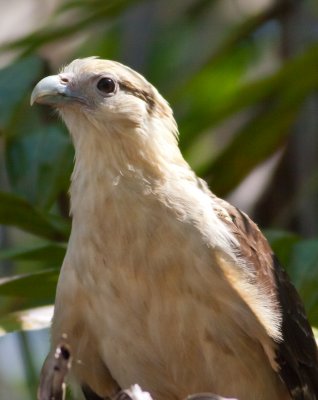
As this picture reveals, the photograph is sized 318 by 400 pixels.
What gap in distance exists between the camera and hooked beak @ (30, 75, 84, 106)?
587 centimetres

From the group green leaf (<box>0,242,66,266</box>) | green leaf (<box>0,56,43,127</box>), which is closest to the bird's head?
green leaf (<box>0,242,66,266</box>)

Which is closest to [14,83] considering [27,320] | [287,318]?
[27,320]

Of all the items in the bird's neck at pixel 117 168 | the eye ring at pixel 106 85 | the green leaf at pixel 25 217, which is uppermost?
the eye ring at pixel 106 85

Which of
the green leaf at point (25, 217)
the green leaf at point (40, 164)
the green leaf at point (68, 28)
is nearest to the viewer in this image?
the green leaf at point (25, 217)

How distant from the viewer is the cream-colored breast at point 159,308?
5.61 meters

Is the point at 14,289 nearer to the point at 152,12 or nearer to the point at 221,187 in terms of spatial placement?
the point at 221,187

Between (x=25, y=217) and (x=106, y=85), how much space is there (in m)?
0.91

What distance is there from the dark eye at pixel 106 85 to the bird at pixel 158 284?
18 millimetres

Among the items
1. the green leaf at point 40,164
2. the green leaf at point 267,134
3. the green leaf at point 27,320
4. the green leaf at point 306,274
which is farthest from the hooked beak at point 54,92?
the green leaf at point 267,134

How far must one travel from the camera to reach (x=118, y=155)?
5969 mm

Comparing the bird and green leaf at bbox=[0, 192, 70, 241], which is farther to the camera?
green leaf at bbox=[0, 192, 70, 241]

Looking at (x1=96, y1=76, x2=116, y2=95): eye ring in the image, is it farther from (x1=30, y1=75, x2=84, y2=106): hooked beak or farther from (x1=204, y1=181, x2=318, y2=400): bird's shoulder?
(x1=204, y1=181, x2=318, y2=400): bird's shoulder

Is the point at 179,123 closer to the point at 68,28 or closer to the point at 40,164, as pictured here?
the point at 68,28

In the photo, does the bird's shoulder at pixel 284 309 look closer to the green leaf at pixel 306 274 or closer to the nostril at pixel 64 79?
the green leaf at pixel 306 274
